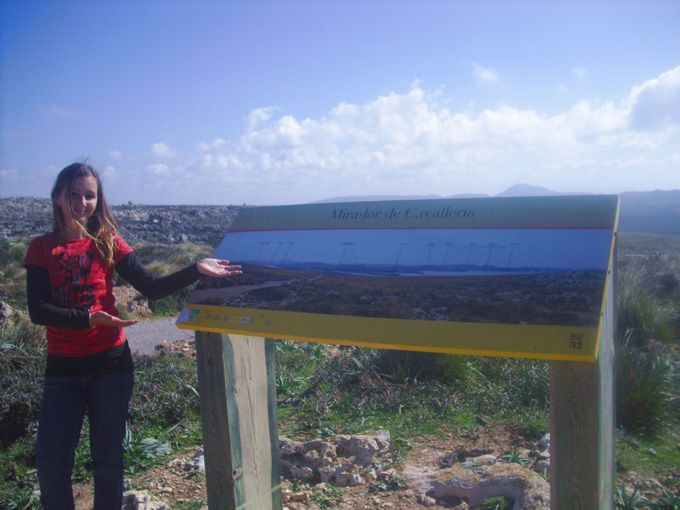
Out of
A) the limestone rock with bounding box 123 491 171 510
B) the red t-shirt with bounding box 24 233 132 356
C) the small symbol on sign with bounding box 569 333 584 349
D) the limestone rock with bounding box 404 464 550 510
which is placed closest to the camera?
the small symbol on sign with bounding box 569 333 584 349

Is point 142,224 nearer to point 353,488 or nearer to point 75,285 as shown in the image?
point 353,488

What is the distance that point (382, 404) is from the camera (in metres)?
4.52

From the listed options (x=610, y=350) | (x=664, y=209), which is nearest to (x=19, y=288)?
(x=610, y=350)


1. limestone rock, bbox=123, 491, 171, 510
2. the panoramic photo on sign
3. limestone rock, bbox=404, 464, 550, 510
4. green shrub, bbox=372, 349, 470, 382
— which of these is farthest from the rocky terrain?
the panoramic photo on sign

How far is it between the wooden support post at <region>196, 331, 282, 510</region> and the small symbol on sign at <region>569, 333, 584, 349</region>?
128 cm

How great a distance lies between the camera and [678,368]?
205 inches

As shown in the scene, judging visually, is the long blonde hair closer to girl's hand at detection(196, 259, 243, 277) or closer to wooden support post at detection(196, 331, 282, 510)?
girl's hand at detection(196, 259, 243, 277)

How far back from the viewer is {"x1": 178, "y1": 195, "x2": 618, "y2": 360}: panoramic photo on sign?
1549 millimetres

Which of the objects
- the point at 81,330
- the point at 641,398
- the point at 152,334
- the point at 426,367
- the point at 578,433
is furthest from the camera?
the point at 152,334

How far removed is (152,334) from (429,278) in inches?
307

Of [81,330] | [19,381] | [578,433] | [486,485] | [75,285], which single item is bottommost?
[486,485]

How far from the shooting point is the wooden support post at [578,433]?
1572mm

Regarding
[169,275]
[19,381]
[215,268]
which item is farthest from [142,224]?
[215,268]

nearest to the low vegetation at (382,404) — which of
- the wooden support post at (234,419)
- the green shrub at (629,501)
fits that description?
the green shrub at (629,501)
